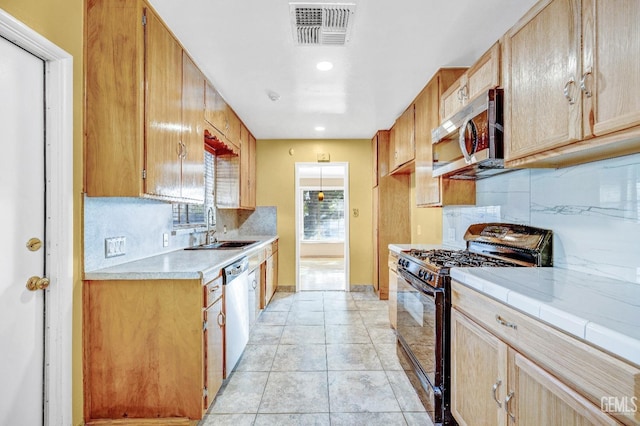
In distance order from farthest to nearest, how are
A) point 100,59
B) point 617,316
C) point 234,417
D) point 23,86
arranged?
point 234,417 → point 100,59 → point 23,86 → point 617,316

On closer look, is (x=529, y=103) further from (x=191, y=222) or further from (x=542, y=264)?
(x=191, y=222)

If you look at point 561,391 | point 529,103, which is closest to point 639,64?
point 529,103

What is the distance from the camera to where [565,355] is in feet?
3.10

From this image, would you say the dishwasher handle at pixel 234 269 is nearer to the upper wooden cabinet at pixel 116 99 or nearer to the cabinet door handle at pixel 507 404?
the upper wooden cabinet at pixel 116 99

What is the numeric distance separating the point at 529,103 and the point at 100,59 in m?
2.20

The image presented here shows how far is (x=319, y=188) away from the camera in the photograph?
8852 millimetres

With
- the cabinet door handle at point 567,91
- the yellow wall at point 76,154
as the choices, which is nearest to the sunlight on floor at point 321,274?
the yellow wall at point 76,154

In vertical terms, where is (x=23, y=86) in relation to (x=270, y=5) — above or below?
below

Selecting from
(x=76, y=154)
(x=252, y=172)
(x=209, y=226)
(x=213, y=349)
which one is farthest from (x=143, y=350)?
(x=252, y=172)

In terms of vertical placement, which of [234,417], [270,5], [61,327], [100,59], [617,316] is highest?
[270,5]

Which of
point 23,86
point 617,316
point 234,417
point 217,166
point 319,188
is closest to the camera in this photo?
point 617,316

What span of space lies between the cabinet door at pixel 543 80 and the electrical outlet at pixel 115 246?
7.55 feet

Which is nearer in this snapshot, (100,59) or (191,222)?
(100,59)

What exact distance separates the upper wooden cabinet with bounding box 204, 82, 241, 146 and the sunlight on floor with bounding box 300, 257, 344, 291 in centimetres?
273
